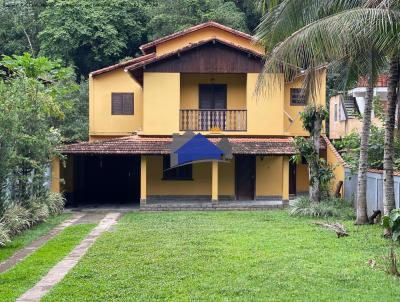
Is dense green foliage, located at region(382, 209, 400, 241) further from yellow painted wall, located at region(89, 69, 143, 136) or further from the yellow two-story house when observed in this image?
yellow painted wall, located at region(89, 69, 143, 136)

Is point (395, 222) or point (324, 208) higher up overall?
point (395, 222)

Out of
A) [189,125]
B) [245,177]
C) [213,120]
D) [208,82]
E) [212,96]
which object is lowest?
[245,177]

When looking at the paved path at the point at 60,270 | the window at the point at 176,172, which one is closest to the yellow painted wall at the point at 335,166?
the window at the point at 176,172

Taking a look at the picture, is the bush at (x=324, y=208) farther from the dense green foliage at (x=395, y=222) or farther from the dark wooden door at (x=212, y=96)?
the dense green foliage at (x=395, y=222)

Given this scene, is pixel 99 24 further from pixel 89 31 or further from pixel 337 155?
pixel 337 155

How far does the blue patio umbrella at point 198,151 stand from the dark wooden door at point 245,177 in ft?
7.00

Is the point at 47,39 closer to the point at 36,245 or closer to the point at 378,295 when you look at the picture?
the point at 36,245

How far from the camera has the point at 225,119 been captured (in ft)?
68.3

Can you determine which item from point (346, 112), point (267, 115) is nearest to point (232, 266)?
point (267, 115)

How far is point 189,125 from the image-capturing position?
20.7m

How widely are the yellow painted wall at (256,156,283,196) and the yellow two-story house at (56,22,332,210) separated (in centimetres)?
4

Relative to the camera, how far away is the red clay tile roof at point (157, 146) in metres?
19.2

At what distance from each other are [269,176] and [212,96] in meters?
4.04

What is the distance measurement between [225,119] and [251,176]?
277 centimetres
